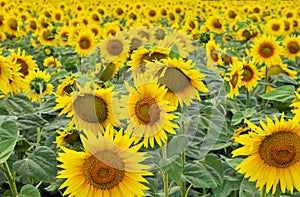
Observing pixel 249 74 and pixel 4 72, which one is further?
pixel 249 74

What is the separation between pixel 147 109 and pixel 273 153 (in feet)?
1.43

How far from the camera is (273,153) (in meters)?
1.59

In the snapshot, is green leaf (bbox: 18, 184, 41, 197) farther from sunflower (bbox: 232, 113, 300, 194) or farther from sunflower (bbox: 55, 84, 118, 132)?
sunflower (bbox: 232, 113, 300, 194)

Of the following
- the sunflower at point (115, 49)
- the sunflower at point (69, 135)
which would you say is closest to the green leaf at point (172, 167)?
the sunflower at point (69, 135)

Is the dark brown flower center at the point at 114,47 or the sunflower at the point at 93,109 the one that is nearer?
the sunflower at the point at 93,109

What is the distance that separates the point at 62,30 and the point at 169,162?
3.58 m

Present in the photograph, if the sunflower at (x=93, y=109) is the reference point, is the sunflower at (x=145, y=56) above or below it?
above

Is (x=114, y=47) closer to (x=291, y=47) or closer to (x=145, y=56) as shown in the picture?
(x=145, y=56)

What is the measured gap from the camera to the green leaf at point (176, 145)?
168cm

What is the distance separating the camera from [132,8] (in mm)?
7977

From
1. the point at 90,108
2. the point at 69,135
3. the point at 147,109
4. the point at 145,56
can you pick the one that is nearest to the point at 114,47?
the point at 145,56

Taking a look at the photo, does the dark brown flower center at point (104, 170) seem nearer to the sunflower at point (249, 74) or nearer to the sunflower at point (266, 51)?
the sunflower at point (249, 74)

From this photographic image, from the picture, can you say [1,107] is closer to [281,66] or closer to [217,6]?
[281,66]

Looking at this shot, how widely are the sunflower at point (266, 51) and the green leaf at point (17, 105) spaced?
6.91 ft
